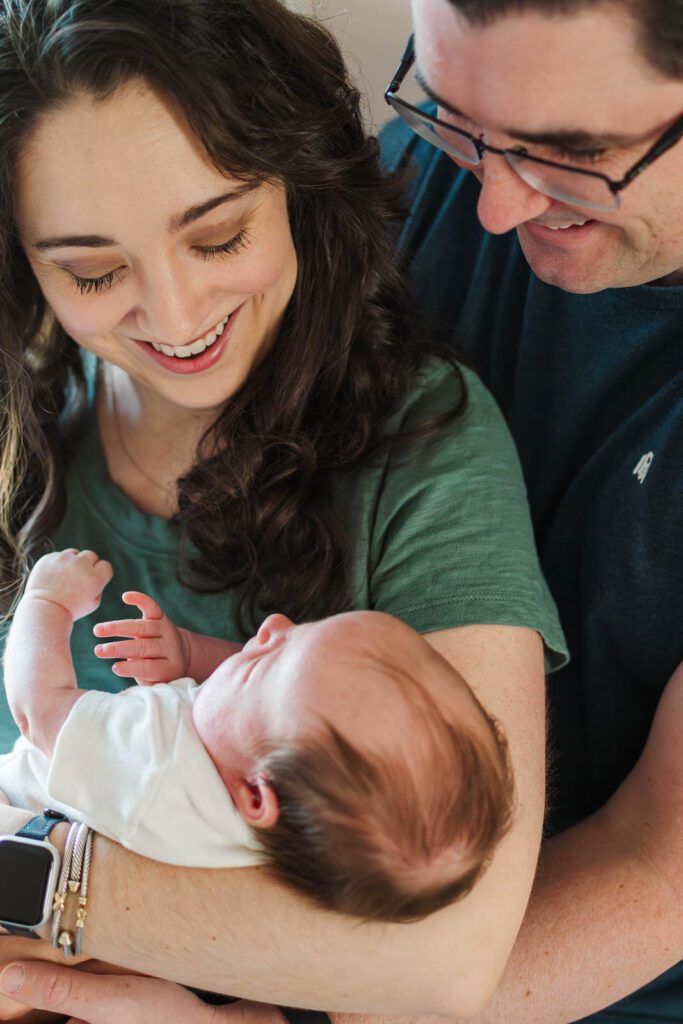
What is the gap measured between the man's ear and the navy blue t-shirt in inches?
29.5

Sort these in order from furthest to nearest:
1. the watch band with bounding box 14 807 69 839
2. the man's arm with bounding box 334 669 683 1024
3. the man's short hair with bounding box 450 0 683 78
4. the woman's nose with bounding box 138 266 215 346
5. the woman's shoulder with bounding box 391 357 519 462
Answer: the woman's shoulder with bounding box 391 357 519 462 < the man's arm with bounding box 334 669 683 1024 < the woman's nose with bounding box 138 266 215 346 < the watch band with bounding box 14 807 69 839 < the man's short hair with bounding box 450 0 683 78

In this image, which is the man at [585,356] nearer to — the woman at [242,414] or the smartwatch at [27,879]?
the woman at [242,414]

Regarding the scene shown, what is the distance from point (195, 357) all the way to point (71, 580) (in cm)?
40

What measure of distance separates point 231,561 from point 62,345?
57 centimetres

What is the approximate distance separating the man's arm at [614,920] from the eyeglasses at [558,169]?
28.4 inches

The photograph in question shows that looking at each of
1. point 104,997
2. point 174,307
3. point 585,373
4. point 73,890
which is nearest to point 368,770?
point 73,890

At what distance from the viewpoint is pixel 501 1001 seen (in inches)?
68.4

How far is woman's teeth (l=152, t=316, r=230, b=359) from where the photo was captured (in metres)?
1.77

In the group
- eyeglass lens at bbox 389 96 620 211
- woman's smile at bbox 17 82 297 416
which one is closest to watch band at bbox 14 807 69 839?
woman's smile at bbox 17 82 297 416

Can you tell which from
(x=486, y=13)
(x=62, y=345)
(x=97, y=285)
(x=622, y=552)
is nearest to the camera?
(x=486, y=13)

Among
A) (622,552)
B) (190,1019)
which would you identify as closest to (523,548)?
(622,552)

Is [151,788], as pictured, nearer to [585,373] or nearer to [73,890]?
[73,890]

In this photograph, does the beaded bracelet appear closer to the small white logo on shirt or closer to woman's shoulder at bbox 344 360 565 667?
woman's shoulder at bbox 344 360 565 667

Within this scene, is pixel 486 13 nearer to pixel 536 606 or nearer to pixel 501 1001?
pixel 536 606
